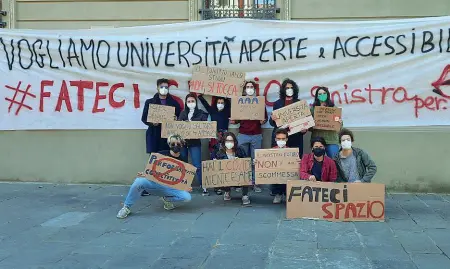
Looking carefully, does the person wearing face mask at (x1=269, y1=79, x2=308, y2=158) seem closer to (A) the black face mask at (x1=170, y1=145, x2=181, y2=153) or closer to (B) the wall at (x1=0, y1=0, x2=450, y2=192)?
(B) the wall at (x1=0, y1=0, x2=450, y2=192)

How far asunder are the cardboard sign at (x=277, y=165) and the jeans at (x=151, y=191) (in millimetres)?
1047

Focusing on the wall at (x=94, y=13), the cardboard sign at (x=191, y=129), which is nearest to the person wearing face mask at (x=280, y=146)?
the cardboard sign at (x=191, y=129)

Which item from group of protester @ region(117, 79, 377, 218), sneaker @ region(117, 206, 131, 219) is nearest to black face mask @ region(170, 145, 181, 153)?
group of protester @ region(117, 79, 377, 218)

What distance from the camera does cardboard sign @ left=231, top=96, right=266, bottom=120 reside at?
25.2ft

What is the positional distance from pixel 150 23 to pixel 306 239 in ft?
16.0

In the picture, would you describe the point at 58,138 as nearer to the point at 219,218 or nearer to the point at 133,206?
the point at 133,206

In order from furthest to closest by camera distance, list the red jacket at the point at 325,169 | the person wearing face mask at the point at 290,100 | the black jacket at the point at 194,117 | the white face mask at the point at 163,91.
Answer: the white face mask at the point at 163,91 < the black jacket at the point at 194,117 < the person wearing face mask at the point at 290,100 < the red jacket at the point at 325,169

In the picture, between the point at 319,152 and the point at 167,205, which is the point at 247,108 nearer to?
the point at 319,152

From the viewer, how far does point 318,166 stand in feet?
21.2

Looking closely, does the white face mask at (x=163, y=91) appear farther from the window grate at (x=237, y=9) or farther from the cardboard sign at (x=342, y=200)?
the cardboard sign at (x=342, y=200)

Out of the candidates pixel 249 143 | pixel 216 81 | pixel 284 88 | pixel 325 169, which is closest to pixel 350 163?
pixel 325 169

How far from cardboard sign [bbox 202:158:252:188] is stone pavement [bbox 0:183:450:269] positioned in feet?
1.13

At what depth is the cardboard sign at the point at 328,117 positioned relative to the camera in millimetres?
7273

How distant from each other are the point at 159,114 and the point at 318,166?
2.69 meters
